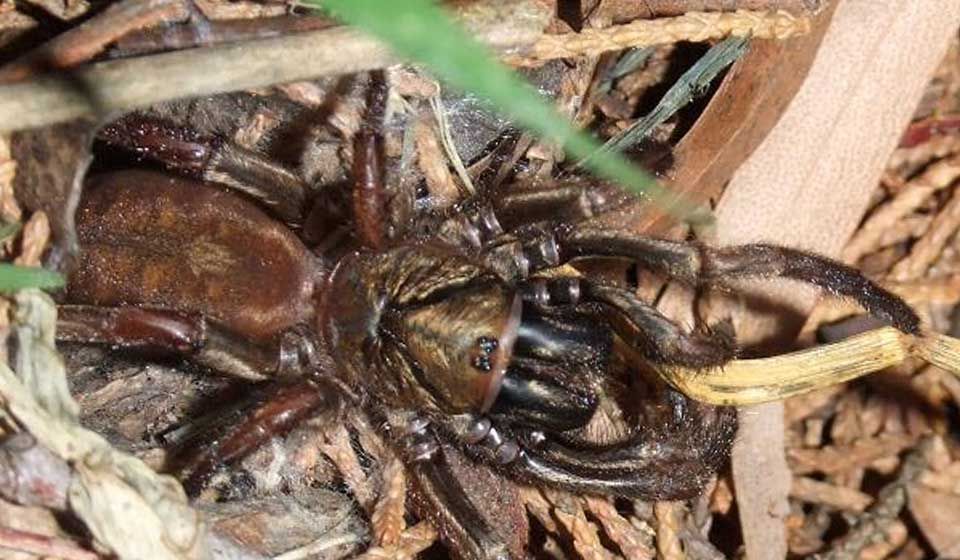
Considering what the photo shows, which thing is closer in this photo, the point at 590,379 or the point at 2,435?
the point at 2,435

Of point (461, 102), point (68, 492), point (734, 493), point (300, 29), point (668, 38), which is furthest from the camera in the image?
point (734, 493)

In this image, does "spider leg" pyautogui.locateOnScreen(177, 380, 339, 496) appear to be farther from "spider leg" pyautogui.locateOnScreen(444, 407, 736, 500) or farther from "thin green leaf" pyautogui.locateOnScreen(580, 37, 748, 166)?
"thin green leaf" pyautogui.locateOnScreen(580, 37, 748, 166)

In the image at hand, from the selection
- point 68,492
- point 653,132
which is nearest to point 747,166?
point 653,132

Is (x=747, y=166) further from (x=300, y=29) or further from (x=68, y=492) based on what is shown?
(x=68, y=492)

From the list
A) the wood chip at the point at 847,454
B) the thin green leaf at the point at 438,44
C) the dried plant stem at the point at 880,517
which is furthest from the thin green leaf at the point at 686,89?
the thin green leaf at the point at 438,44

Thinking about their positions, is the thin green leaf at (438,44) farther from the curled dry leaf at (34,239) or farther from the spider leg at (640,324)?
the spider leg at (640,324)

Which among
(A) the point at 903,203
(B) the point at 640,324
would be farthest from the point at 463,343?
(A) the point at 903,203

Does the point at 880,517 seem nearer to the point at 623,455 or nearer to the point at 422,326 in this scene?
the point at 623,455
